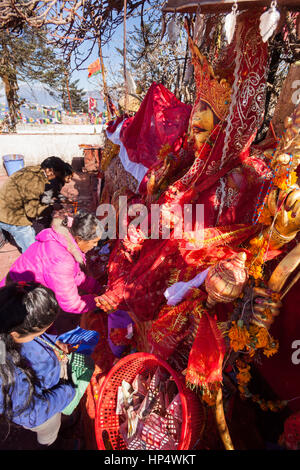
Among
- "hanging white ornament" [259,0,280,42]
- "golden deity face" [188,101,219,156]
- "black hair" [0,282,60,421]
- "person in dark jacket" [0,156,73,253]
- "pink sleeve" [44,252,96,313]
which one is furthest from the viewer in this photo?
"person in dark jacket" [0,156,73,253]

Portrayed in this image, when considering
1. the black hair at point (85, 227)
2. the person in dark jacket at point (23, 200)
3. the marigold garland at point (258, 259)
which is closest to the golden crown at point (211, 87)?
the marigold garland at point (258, 259)

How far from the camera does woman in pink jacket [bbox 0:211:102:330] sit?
2.00 m

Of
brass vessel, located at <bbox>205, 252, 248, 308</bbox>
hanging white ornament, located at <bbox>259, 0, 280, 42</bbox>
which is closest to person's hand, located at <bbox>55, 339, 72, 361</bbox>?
brass vessel, located at <bbox>205, 252, 248, 308</bbox>

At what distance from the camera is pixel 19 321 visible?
1.33 metres

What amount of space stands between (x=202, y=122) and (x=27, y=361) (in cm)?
196

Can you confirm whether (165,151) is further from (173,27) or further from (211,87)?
(173,27)

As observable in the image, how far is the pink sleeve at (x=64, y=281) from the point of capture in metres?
1.99

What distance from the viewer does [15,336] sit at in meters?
1.39

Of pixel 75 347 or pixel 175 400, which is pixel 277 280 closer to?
pixel 175 400

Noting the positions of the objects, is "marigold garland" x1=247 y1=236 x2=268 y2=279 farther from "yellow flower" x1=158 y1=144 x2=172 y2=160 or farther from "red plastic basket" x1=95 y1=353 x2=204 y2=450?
"yellow flower" x1=158 y1=144 x2=172 y2=160

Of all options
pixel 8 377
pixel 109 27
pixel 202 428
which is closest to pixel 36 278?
pixel 8 377

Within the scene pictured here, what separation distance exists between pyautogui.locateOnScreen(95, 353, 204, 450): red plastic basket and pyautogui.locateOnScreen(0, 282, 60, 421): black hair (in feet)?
1.47

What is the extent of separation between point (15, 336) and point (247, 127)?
193 centimetres

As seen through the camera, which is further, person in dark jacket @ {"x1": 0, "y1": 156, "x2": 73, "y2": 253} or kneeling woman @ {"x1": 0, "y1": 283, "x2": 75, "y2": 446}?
person in dark jacket @ {"x1": 0, "y1": 156, "x2": 73, "y2": 253}
